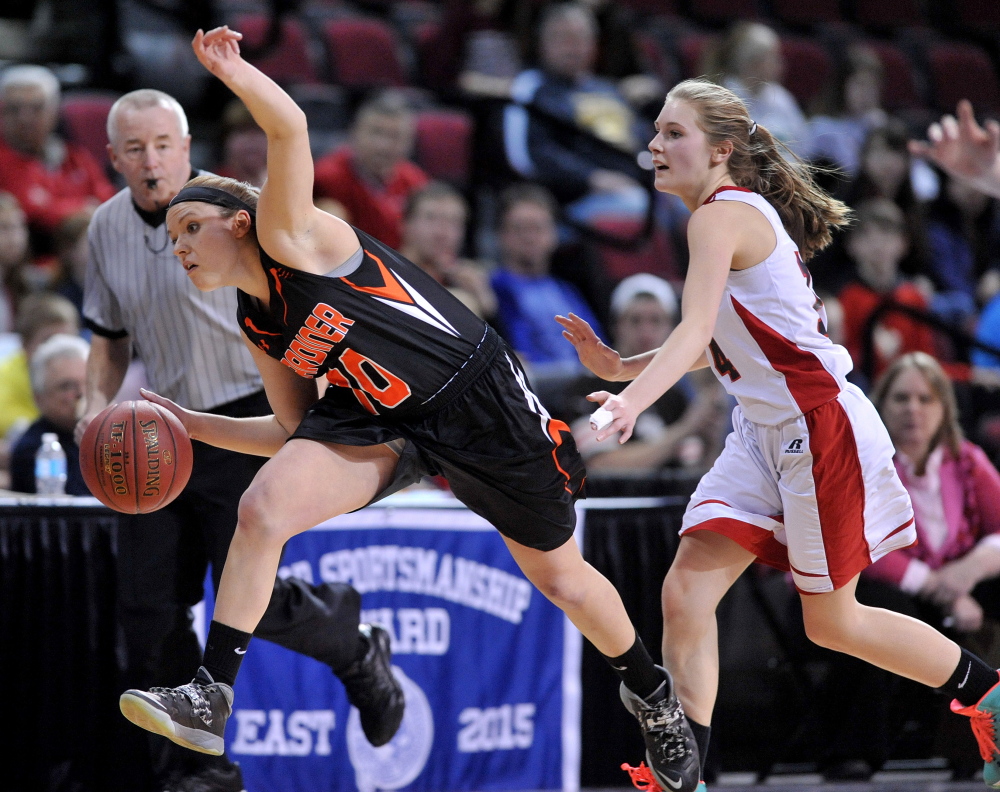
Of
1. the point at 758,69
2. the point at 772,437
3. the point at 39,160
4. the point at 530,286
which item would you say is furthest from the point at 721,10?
the point at 772,437

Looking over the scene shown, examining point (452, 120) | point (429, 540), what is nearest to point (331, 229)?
point (429, 540)

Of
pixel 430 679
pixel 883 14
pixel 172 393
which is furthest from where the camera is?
pixel 883 14

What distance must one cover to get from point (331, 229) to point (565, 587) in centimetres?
109

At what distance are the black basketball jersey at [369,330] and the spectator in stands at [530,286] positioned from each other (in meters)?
3.39

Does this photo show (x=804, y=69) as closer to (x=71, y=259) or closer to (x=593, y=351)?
(x=71, y=259)

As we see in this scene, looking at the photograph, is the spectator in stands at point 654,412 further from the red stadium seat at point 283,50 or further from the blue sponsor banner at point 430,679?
the red stadium seat at point 283,50

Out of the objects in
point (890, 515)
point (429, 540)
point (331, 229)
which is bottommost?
point (429, 540)

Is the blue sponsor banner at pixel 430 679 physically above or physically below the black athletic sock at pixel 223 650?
below

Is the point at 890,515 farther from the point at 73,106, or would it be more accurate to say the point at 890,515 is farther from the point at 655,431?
the point at 73,106

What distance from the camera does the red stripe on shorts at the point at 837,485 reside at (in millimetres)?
3354

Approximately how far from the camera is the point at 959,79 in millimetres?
10820

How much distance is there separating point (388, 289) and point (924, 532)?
249cm

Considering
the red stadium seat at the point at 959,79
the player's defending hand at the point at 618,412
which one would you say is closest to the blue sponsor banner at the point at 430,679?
the player's defending hand at the point at 618,412

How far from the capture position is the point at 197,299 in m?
3.90
